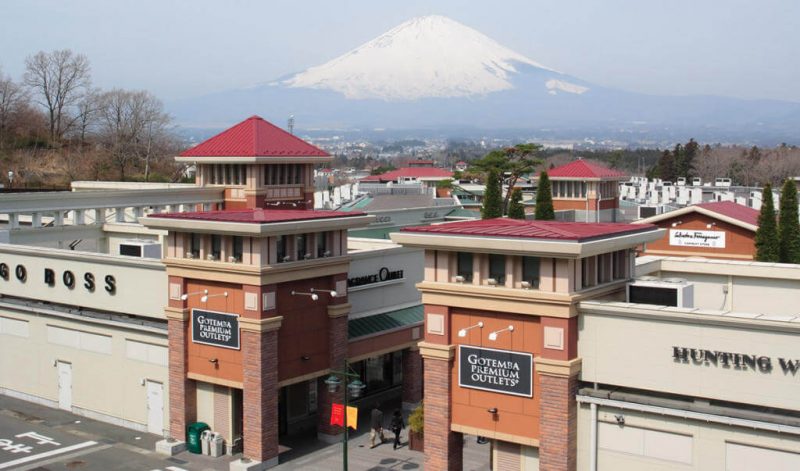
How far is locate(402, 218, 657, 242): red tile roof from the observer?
2473 centimetres

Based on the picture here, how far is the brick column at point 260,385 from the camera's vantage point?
3209 cm

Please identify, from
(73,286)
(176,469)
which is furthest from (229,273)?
(73,286)

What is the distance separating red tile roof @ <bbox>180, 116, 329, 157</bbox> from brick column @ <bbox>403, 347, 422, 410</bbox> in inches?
553

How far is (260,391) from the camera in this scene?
105 ft

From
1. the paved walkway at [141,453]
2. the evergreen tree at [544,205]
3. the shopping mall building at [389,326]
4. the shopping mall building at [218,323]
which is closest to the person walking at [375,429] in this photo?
the paved walkway at [141,453]

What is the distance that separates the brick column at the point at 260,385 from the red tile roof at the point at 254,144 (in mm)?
17310

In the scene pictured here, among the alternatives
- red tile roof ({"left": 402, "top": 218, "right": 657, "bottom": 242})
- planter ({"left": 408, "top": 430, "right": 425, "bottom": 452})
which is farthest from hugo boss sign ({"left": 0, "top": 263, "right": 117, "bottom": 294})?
red tile roof ({"left": 402, "top": 218, "right": 657, "bottom": 242})

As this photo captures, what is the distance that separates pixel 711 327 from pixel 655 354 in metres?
1.61

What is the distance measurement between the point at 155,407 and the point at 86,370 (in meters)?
4.48

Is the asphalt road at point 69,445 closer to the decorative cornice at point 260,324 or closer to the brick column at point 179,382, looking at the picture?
the brick column at point 179,382

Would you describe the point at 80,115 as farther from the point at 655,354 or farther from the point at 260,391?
the point at 655,354

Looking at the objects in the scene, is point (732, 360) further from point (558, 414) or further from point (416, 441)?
point (416, 441)

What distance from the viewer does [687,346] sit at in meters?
23.1

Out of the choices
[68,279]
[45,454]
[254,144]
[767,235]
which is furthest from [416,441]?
[767,235]
